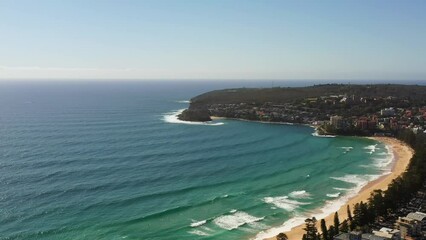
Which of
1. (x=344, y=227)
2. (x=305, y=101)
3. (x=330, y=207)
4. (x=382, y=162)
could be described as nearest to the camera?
(x=344, y=227)

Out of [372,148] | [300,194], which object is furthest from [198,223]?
[372,148]

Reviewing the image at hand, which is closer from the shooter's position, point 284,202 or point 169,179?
point 284,202

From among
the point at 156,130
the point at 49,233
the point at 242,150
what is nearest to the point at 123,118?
the point at 156,130

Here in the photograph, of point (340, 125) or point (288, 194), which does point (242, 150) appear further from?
point (340, 125)

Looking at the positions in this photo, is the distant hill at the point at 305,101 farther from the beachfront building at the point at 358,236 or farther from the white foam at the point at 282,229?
the beachfront building at the point at 358,236

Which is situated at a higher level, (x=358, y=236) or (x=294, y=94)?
(x=294, y=94)

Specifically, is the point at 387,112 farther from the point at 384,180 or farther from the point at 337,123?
the point at 384,180

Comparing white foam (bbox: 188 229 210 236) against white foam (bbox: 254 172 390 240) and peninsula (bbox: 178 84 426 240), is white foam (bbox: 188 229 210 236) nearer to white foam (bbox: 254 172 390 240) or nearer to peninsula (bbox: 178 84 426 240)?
white foam (bbox: 254 172 390 240)
